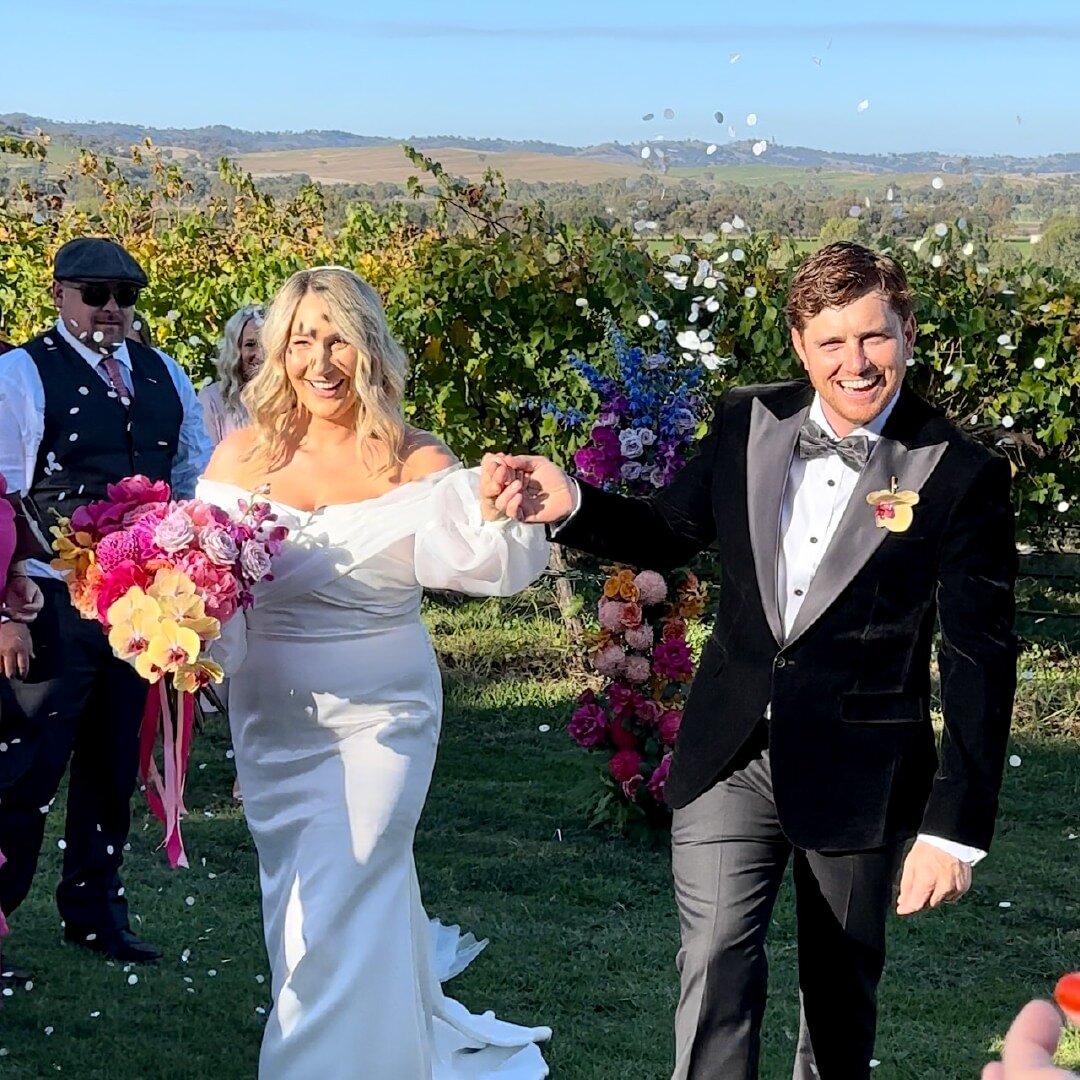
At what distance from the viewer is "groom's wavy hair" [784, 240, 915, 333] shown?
3406 mm

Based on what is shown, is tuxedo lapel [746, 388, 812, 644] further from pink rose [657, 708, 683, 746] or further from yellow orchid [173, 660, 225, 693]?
pink rose [657, 708, 683, 746]

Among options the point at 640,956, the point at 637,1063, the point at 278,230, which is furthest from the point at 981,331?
the point at 278,230

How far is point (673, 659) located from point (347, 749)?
8.63 ft

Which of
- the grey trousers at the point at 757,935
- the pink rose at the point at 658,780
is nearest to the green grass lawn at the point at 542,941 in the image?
the pink rose at the point at 658,780

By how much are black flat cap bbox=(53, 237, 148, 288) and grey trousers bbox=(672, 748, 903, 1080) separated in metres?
3.07

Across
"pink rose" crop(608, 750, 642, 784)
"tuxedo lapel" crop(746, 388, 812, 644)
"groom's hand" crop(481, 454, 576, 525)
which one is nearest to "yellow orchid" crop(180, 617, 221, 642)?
"groom's hand" crop(481, 454, 576, 525)

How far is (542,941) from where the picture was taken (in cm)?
582

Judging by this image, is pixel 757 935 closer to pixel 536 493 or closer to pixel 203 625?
pixel 536 493

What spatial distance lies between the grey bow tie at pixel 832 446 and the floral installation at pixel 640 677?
3.17 meters

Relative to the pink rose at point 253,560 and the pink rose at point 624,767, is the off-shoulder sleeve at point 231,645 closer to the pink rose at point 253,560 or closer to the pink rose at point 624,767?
the pink rose at point 253,560

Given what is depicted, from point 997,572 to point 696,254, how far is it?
577 centimetres

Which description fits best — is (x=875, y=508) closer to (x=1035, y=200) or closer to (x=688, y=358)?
(x=688, y=358)

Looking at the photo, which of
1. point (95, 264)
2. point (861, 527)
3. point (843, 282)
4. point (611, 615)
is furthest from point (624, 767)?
point (843, 282)

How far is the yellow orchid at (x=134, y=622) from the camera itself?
3.84 meters
